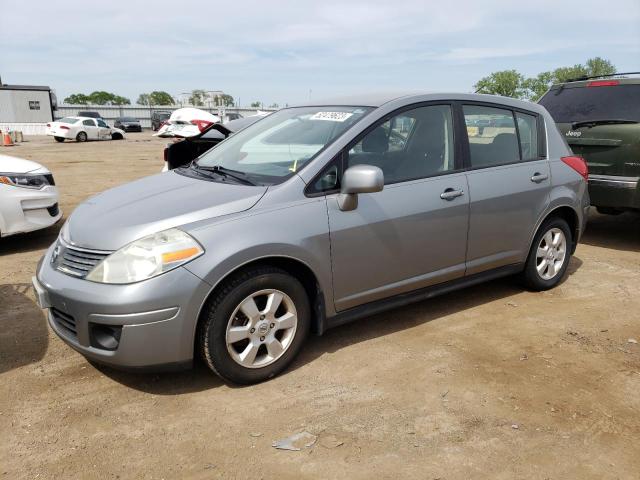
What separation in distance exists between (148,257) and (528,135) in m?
3.26

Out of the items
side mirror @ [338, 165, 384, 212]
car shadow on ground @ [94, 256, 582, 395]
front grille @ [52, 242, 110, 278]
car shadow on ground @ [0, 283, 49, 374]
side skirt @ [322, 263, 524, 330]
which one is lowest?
car shadow on ground @ [94, 256, 582, 395]

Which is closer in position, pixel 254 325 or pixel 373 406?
pixel 373 406

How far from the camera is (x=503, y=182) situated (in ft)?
13.8

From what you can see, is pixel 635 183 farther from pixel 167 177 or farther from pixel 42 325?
pixel 42 325

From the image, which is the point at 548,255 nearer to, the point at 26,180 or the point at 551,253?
the point at 551,253

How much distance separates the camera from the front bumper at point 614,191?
5.83m

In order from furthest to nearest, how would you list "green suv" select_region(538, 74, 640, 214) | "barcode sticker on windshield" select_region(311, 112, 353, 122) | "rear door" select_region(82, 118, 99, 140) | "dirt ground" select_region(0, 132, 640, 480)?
"rear door" select_region(82, 118, 99, 140) → "green suv" select_region(538, 74, 640, 214) → "barcode sticker on windshield" select_region(311, 112, 353, 122) → "dirt ground" select_region(0, 132, 640, 480)

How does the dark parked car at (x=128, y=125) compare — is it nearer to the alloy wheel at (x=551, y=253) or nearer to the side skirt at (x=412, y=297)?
the alloy wheel at (x=551, y=253)

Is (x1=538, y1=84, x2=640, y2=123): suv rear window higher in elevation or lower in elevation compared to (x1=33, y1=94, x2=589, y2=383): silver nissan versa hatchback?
higher

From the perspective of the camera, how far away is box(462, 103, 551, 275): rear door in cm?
407

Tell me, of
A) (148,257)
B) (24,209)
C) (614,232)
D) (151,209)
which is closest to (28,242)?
(24,209)

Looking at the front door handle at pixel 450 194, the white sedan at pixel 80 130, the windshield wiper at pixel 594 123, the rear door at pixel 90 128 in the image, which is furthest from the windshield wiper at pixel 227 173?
the rear door at pixel 90 128

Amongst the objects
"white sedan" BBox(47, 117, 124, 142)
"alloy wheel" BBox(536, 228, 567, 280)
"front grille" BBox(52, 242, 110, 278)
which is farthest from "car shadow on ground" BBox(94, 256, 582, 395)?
"white sedan" BBox(47, 117, 124, 142)

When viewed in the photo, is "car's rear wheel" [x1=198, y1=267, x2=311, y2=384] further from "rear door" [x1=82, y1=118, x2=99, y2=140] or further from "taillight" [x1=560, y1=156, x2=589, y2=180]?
"rear door" [x1=82, y1=118, x2=99, y2=140]
